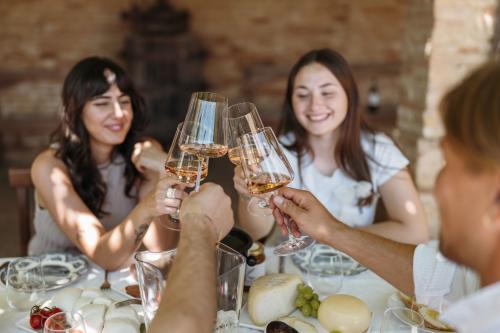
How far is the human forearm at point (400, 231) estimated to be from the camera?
2305 mm

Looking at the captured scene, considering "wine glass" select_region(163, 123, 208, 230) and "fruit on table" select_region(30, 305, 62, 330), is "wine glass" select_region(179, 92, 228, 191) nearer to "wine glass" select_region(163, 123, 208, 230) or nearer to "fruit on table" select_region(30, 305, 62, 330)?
"wine glass" select_region(163, 123, 208, 230)

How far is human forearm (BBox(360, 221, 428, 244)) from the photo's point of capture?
2.31 meters

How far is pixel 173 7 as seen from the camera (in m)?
5.95

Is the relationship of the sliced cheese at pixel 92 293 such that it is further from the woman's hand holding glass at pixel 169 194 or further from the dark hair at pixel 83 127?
the dark hair at pixel 83 127

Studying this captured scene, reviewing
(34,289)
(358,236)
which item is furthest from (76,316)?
(358,236)

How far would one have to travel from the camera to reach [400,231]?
2.34 meters

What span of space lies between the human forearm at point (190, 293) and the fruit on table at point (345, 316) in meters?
0.48

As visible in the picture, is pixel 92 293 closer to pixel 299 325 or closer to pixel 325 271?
pixel 299 325

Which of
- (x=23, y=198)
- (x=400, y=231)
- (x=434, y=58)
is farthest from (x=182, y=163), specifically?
(x=434, y=58)

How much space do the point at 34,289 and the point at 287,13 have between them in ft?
17.3

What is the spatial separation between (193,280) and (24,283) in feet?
2.95

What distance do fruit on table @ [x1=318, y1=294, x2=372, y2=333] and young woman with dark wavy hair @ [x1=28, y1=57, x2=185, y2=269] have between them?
29.7 inches

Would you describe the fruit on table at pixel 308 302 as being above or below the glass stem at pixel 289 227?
below

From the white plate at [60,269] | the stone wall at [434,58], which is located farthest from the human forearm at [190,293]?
the stone wall at [434,58]
